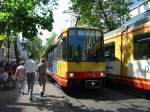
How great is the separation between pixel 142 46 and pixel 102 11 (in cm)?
1939

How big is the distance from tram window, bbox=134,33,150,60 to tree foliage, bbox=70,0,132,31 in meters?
Result: 17.2

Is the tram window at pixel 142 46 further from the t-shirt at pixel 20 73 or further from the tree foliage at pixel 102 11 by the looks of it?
the tree foliage at pixel 102 11

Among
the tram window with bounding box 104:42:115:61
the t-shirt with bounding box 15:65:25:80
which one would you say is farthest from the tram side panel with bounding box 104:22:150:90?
the t-shirt with bounding box 15:65:25:80

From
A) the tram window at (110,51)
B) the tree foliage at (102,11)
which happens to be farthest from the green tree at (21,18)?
the tree foliage at (102,11)

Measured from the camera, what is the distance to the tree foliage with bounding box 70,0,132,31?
124 ft

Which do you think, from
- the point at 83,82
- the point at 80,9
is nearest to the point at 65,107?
the point at 83,82

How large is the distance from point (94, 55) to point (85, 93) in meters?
2.45

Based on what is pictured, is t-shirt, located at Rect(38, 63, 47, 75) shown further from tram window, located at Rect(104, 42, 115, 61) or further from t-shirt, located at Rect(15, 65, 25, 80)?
tram window, located at Rect(104, 42, 115, 61)

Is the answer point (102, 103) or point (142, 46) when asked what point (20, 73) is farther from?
point (142, 46)

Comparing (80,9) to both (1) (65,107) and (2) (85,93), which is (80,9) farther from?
(1) (65,107)

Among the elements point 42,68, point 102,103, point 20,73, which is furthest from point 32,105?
point 20,73

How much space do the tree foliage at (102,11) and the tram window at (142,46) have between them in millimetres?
17230

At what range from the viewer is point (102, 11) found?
3781 centimetres

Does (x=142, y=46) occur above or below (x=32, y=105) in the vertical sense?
above
